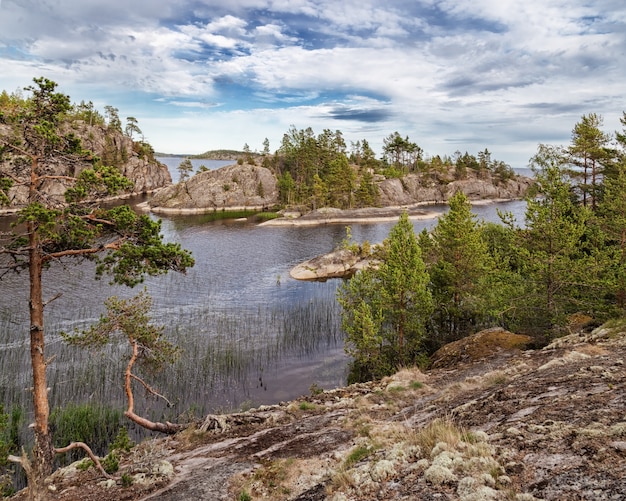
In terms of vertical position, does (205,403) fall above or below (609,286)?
below

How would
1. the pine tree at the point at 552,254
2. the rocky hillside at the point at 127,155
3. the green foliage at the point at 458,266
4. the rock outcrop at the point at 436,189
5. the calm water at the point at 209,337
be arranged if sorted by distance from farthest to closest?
the rock outcrop at the point at 436,189 → the rocky hillside at the point at 127,155 → the green foliage at the point at 458,266 → the calm water at the point at 209,337 → the pine tree at the point at 552,254

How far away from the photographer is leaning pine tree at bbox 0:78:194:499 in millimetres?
11234

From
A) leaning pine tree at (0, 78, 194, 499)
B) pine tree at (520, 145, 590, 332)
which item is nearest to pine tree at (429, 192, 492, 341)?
pine tree at (520, 145, 590, 332)

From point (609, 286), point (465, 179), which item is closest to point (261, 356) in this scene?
point (609, 286)

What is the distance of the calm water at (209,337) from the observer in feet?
67.2

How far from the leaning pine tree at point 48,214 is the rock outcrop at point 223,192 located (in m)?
88.2

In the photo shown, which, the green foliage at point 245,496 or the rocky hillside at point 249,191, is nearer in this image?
the green foliage at point 245,496

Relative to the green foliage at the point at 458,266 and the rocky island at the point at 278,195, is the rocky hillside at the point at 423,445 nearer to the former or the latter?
the green foliage at the point at 458,266

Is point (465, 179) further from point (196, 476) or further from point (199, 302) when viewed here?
point (196, 476)

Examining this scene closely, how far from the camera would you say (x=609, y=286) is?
18.2 m

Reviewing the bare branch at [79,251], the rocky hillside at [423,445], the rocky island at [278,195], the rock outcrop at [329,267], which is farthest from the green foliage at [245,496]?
the rocky island at [278,195]

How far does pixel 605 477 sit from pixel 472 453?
2002mm

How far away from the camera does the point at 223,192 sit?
10488 cm

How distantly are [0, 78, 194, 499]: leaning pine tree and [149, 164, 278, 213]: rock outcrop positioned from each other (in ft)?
290
